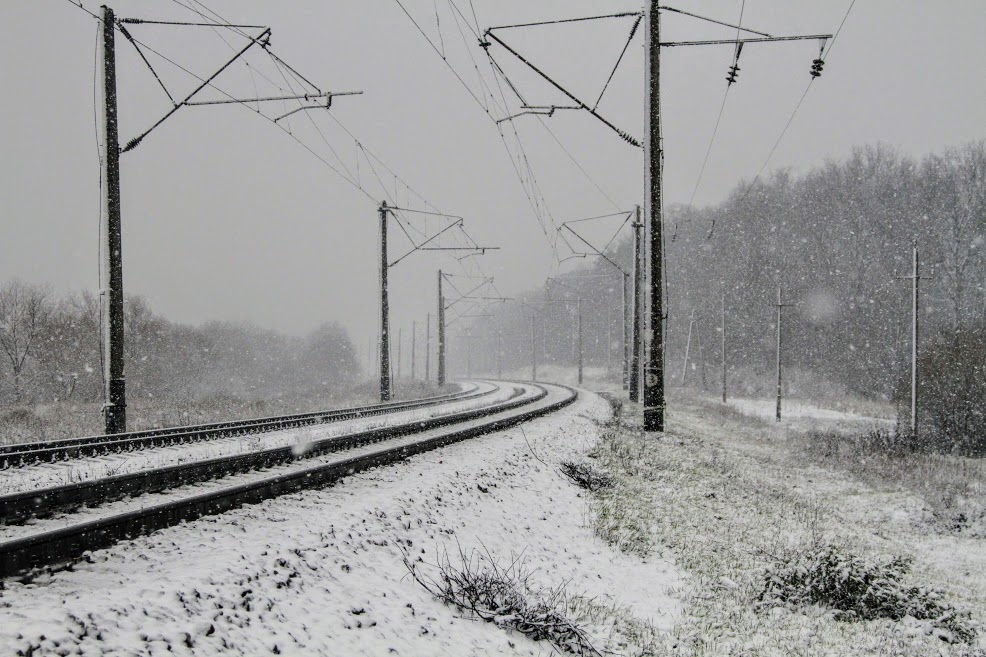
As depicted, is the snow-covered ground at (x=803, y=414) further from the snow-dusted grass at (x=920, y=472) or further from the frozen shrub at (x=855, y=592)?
the frozen shrub at (x=855, y=592)

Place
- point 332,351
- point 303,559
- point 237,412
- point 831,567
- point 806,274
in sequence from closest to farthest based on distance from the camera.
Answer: point 303,559
point 831,567
point 237,412
point 806,274
point 332,351

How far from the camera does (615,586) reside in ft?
21.4

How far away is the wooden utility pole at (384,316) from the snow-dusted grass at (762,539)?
11.9 metres

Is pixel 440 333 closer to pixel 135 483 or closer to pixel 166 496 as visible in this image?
pixel 135 483

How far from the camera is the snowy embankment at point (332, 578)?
11.3 ft

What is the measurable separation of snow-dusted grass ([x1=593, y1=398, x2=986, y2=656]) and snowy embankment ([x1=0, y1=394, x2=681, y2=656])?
502mm

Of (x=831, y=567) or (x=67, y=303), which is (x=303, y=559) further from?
(x=67, y=303)

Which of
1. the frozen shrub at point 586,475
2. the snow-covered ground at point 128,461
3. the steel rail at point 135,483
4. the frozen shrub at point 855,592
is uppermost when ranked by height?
the steel rail at point 135,483

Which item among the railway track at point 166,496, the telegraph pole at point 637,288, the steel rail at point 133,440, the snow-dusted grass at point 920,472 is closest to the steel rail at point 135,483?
the railway track at point 166,496

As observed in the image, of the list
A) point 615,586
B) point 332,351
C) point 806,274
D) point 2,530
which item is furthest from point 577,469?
point 332,351

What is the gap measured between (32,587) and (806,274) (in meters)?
50.8

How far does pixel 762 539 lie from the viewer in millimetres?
8570

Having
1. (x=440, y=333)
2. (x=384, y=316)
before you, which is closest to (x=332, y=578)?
(x=384, y=316)

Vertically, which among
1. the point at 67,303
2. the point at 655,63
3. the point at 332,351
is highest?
the point at 655,63
